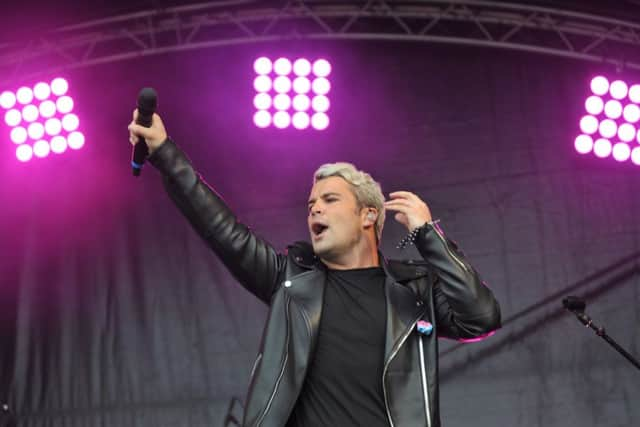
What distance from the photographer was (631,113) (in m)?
6.71

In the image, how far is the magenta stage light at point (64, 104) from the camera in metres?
6.60

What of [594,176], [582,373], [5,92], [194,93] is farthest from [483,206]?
[5,92]

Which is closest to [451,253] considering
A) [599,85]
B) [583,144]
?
[583,144]

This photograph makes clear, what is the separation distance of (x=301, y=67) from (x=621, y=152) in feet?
7.85

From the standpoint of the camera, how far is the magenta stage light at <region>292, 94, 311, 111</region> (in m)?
6.67

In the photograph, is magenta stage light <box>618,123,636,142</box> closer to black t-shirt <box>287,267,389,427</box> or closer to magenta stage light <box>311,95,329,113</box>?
magenta stage light <box>311,95,329,113</box>

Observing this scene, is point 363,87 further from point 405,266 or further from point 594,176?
point 405,266

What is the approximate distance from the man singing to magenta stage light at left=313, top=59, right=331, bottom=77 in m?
3.70

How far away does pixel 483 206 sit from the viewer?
6.53 metres

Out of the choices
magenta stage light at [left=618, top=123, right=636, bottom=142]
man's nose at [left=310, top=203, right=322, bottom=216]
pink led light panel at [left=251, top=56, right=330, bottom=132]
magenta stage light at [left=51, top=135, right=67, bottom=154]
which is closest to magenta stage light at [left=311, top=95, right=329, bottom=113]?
pink led light panel at [left=251, top=56, right=330, bottom=132]

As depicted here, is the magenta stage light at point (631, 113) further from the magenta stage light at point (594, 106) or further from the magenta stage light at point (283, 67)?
the magenta stage light at point (283, 67)

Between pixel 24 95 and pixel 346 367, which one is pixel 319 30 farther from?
pixel 346 367

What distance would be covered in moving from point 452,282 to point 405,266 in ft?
0.85

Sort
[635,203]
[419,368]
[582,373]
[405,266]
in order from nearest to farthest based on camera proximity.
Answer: [419,368] → [405,266] → [582,373] → [635,203]
